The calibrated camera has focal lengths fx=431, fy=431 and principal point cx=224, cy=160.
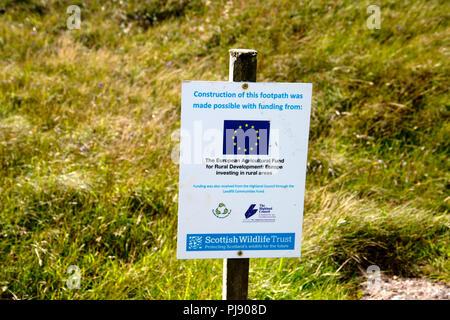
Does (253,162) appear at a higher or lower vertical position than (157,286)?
higher

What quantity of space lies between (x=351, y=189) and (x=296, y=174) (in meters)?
2.23

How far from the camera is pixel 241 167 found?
2.08 meters

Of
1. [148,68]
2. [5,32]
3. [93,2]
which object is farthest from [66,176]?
[93,2]

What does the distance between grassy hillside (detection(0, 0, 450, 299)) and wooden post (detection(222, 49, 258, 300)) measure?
66 centimetres

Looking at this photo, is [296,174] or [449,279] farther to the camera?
[449,279]

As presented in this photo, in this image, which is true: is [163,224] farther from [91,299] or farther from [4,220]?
[4,220]

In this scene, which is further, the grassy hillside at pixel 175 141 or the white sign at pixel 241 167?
the grassy hillside at pixel 175 141

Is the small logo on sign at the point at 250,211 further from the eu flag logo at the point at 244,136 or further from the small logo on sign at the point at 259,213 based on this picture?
the eu flag logo at the point at 244,136

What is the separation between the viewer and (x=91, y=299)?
9.20ft

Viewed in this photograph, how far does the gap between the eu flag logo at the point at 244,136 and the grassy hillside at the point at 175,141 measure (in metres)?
1.24

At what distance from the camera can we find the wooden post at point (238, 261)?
2.09 metres

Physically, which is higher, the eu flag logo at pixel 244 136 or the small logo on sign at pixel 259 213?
the eu flag logo at pixel 244 136

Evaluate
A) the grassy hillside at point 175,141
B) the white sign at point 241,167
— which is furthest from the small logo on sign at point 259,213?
the grassy hillside at point 175,141

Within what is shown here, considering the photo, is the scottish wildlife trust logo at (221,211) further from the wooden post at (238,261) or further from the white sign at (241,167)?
the wooden post at (238,261)
